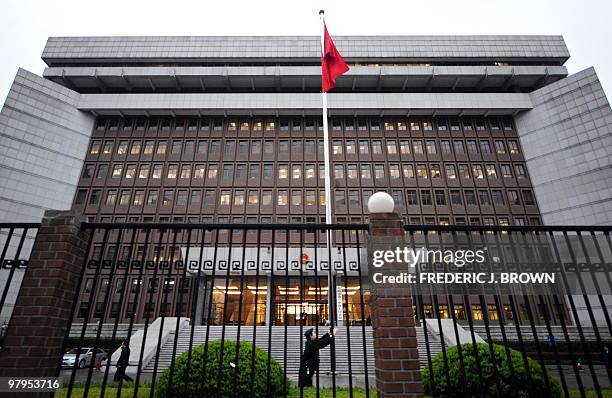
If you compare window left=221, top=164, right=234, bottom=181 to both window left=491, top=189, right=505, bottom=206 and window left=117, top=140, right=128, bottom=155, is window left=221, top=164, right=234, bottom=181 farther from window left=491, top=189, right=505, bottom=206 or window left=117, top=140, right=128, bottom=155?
window left=491, top=189, right=505, bottom=206

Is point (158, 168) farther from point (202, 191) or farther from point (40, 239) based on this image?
point (40, 239)

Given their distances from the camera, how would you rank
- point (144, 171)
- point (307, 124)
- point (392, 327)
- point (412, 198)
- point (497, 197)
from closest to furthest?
1. point (392, 327)
2. point (497, 197)
3. point (412, 198)
4. point (144, 171)
5. point (307, 124)

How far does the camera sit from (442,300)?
1400 inches

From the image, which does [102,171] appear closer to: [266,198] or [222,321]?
[266,198]

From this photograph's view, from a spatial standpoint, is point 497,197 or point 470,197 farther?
point 470,197

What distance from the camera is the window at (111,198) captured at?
131ft

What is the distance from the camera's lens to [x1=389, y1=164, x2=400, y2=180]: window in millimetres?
41653

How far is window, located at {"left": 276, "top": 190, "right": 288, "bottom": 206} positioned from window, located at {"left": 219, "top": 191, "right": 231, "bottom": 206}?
19.7 feet

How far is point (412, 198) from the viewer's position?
4072cm

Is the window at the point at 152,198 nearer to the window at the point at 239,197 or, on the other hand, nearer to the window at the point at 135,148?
the window at the point at 135,148

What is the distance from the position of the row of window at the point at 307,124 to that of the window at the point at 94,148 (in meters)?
2.36

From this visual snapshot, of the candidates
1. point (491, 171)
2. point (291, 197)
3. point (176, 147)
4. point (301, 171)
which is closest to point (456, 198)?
point (491, 171)

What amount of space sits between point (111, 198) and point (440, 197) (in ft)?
134

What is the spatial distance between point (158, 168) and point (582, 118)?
53.0 m
